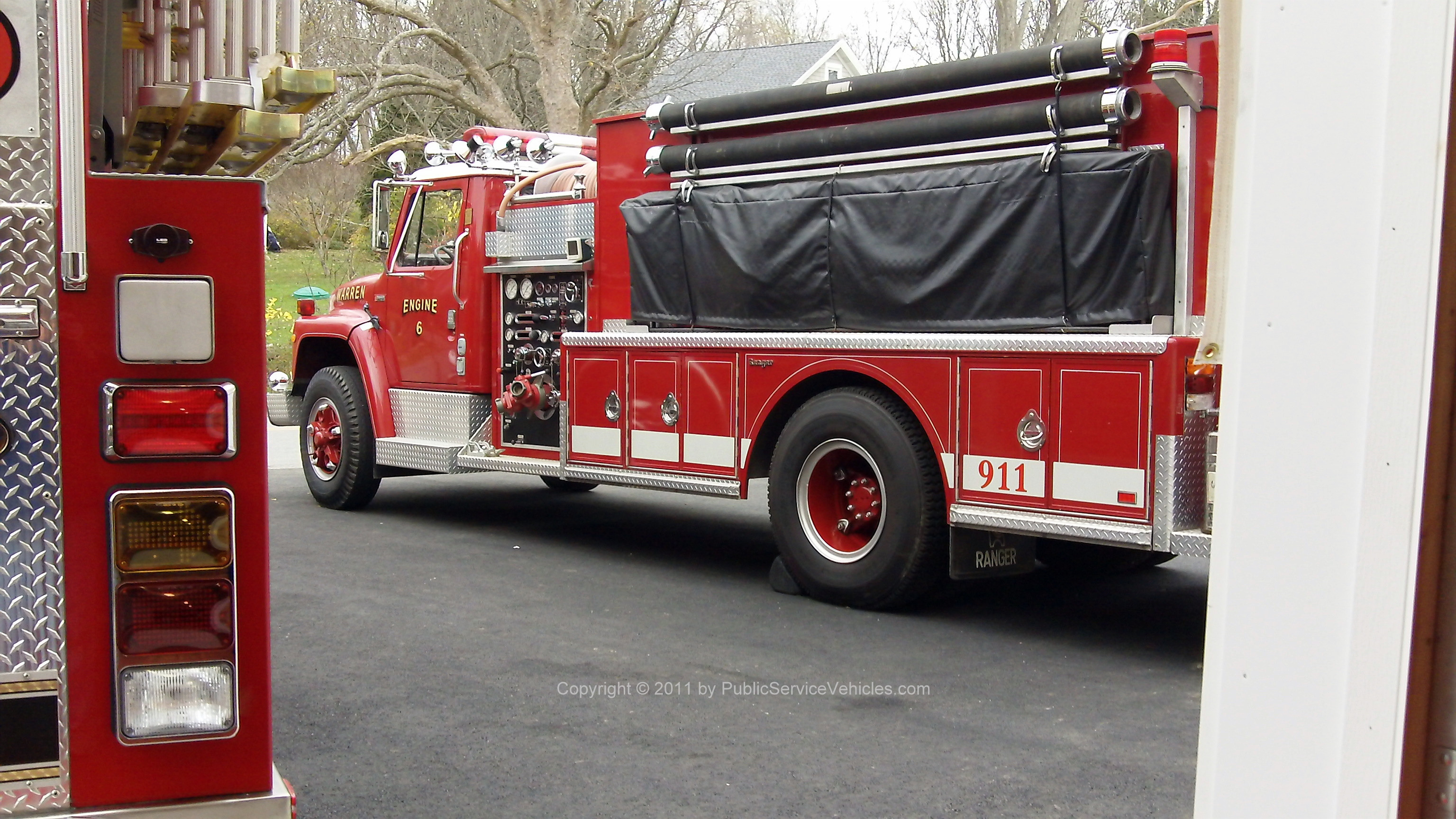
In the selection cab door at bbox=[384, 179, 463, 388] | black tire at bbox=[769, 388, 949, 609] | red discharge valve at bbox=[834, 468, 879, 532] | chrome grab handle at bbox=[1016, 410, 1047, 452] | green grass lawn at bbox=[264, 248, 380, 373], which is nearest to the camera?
chrome grab handle at bbox=[1016, 410, 1047, 452]

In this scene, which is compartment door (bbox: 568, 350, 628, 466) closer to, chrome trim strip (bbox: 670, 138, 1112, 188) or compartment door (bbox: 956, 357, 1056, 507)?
chrome trim strip (bbox: 670, 138, 1112, 188)

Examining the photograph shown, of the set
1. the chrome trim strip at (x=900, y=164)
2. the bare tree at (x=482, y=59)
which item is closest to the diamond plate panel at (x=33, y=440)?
the chrome trim strip at (x=900, y=164)

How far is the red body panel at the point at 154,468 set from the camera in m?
2.43

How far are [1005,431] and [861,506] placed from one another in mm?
1048

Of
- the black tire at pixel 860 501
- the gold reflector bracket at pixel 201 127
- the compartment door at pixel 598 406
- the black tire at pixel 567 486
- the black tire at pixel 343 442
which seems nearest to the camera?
the gold reflector bracket at pixel 201 127

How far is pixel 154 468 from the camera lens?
2490 millimetres

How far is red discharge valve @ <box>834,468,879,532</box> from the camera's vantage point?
7.19 m

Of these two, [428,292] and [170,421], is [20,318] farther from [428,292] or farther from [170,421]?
[428,292]

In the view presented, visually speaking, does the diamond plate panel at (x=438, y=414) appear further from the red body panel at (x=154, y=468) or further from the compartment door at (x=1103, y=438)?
the red body panel at (x=154, y=468)

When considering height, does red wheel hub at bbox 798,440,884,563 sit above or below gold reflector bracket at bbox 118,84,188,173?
below

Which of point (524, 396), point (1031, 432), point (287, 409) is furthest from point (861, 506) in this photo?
point (287, 409)

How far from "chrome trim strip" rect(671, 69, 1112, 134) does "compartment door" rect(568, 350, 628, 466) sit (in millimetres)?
1473

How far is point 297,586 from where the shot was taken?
768cm

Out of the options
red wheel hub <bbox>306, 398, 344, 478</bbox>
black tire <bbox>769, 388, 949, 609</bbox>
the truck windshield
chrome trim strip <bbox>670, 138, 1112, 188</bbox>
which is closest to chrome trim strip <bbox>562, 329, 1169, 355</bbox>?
black tire <bbox>769, 388, 949, 609</bbox>
